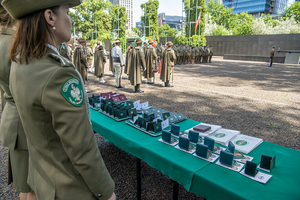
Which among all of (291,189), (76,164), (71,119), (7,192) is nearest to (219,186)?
(291,189)

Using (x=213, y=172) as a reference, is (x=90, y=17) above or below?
above

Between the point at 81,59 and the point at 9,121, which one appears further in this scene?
the point at 81,59

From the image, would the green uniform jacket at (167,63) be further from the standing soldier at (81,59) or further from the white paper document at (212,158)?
the white paper document at (212,158)

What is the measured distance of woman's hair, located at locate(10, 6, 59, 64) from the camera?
0.93m

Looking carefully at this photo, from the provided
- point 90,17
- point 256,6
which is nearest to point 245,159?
point 90,17

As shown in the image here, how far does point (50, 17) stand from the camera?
96 centimetres

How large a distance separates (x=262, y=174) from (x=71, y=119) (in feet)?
4.94

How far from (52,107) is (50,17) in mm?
437

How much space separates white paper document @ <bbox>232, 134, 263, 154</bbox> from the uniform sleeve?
4.67 ft

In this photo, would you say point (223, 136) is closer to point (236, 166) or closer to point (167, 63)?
point (236, 166)

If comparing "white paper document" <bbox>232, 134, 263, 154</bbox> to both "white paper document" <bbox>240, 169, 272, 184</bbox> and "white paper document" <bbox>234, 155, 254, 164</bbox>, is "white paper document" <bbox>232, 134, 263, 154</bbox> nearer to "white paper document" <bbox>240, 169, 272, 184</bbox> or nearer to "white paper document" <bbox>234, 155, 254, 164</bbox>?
"white paper document" <bbox>234, 155, 254, 164</bbox>

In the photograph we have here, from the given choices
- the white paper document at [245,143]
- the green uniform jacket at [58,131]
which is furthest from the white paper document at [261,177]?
the green uniform jacket at [58,131]

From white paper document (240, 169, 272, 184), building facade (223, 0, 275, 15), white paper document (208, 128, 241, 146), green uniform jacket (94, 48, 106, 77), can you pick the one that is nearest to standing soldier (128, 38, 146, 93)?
green uniform jacket (94, 48, 106, 77)

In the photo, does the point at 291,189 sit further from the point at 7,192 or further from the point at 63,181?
the point at 7,192
